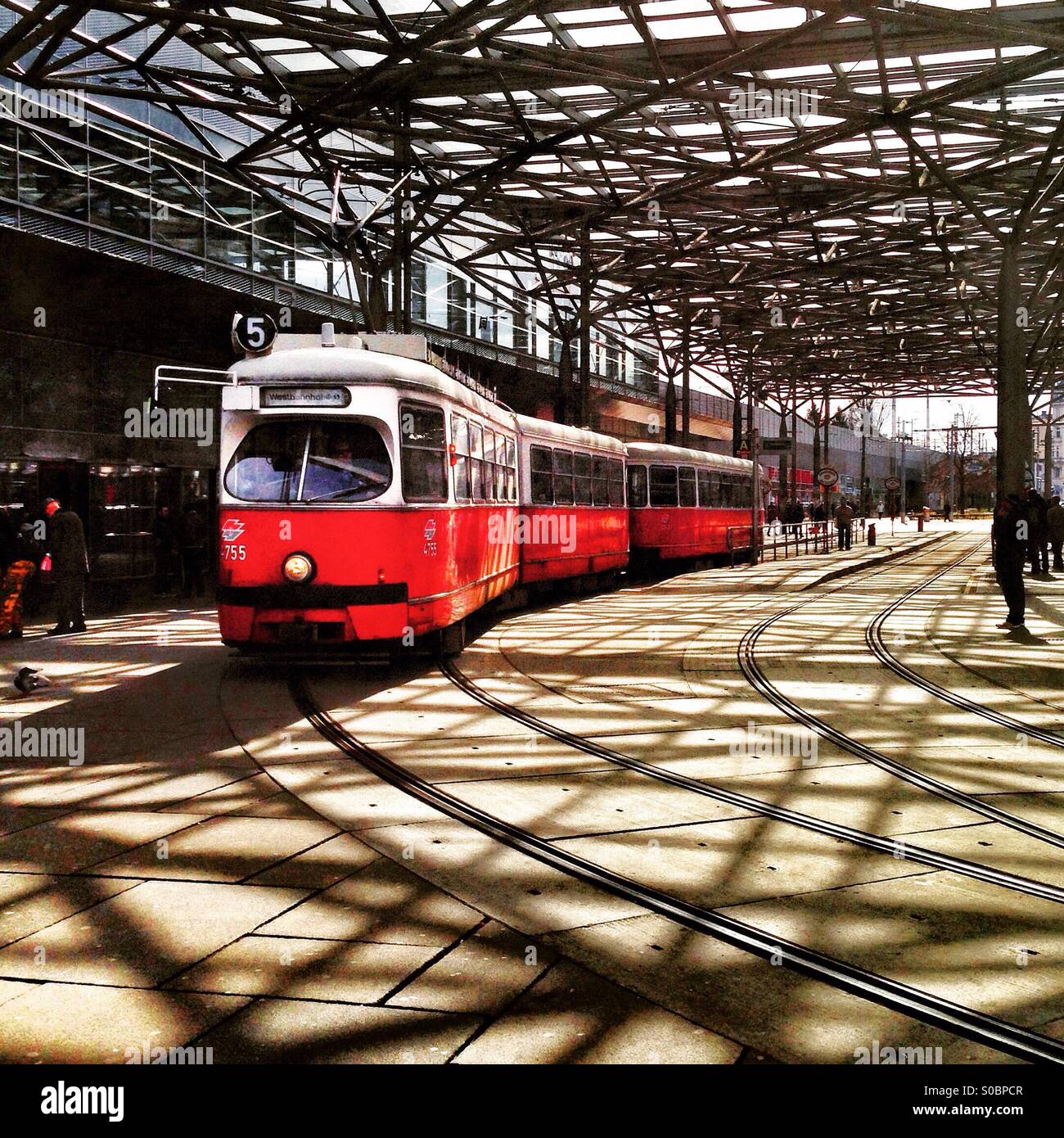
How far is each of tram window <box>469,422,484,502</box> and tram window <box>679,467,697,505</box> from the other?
14.3 meters

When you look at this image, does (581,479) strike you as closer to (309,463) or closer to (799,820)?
(309,463)

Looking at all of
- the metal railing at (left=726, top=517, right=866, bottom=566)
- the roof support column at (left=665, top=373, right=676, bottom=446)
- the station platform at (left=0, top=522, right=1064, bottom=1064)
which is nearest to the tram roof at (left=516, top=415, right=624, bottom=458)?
the metal railing at (left=726, top=517, right=866, bottom=566)

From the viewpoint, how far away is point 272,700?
10.1m

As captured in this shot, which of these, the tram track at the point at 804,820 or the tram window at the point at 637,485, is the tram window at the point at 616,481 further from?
the tram track at the point at 804,820

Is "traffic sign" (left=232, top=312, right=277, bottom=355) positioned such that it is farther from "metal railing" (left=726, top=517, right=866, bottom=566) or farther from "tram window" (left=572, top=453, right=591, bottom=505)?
"metal railing" (left=726, top=517, right=866, bottom=566)

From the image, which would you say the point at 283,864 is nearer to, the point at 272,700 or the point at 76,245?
the point at 272,700

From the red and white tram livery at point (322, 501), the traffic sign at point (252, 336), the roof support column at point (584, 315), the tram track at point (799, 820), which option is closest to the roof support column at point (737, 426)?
the roof support column at point (584, 315)

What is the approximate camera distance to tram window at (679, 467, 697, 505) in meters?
28.4

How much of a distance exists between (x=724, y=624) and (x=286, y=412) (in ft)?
25.5

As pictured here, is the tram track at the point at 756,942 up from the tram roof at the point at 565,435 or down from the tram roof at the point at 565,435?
down

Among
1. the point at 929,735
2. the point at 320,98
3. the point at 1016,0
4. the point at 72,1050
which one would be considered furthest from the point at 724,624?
the point at 72,1050

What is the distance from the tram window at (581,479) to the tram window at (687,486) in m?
6.09

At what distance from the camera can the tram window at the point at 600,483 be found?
75.2 feet

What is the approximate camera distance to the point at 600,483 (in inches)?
923
